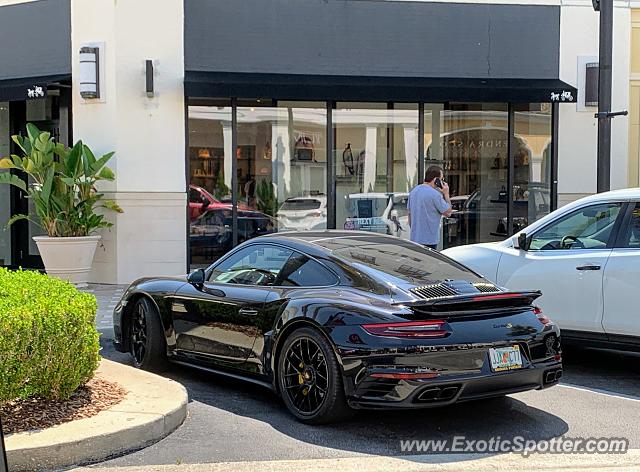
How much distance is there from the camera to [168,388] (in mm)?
6246

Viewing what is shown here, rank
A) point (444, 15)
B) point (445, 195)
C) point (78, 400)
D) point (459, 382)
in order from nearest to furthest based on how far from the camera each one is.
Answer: point (459, 382) < point (78, 400) < point (445, 195) < point (444, 15)

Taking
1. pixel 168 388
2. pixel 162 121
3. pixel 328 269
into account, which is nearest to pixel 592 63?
pixel 162 121

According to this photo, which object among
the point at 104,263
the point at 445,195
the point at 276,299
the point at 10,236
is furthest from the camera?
the point at 10,236

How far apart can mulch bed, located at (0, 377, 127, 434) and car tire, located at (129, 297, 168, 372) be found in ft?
3.54

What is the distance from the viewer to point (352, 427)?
5.78 m

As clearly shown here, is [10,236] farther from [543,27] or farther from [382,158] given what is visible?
[543,27]

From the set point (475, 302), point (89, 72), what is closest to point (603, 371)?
point (475, 302)

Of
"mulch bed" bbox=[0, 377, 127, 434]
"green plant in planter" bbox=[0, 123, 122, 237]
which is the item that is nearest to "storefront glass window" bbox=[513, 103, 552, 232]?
"green plant in planter" bbox=[0, 123, 122, 237]

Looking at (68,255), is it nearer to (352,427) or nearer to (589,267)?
(352,427)

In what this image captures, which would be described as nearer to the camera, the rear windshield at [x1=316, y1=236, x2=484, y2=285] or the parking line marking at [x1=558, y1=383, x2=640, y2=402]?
the rear windshield at [x1=316, y1=236, x2=484, y2=285]

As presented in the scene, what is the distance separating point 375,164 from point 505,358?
9.58 meters

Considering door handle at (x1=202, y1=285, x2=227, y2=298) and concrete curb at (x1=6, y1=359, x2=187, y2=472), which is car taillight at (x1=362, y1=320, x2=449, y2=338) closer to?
concrete curb at (x1=6, y1=359, x2=187, y2=472)

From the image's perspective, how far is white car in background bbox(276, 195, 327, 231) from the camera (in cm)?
1466

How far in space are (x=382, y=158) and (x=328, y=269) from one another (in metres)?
8.96
